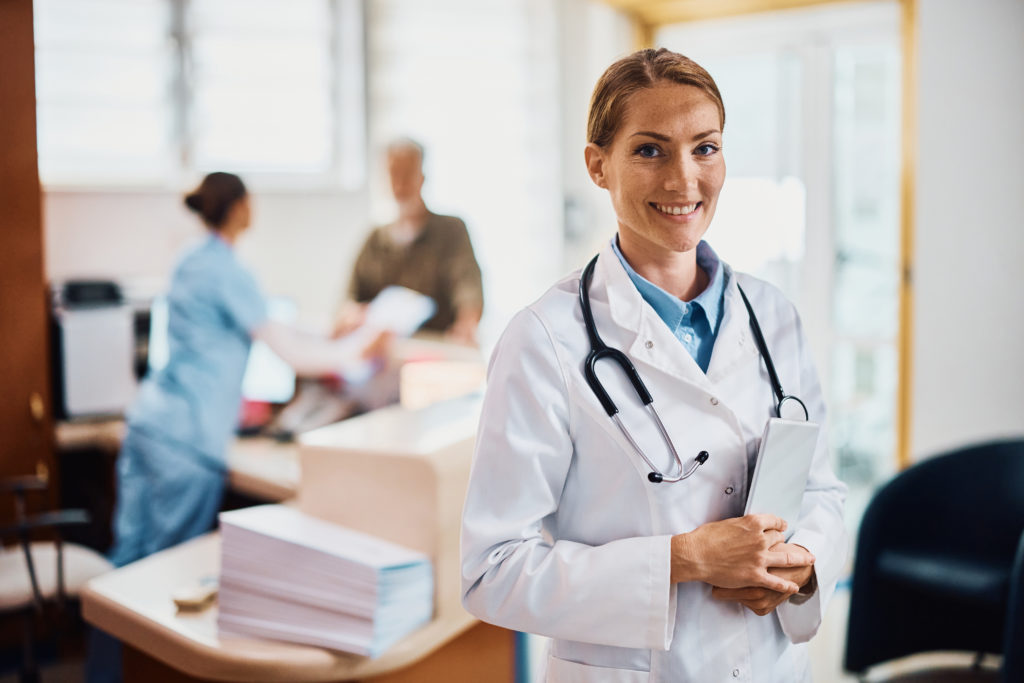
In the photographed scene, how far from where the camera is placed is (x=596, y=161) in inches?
40.3

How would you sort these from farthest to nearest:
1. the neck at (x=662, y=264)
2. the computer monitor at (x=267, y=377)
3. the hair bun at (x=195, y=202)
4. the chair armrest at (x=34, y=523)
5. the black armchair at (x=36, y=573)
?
the computer monitor at (x=267, y=377) → the hair bun at (x=195, y=202) → the black armchair at (x=36, y=573) → the chair armrest at (x=34, y=523) → the neck at (x=662, y=264)

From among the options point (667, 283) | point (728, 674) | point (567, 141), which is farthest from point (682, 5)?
point (728, 674)

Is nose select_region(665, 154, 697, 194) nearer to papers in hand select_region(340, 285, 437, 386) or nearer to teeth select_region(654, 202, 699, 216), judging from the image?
teeth select_region(654, 202, 699, 216)

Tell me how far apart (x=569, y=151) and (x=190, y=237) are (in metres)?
1.67

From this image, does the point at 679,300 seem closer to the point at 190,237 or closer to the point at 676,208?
the point at 676,208

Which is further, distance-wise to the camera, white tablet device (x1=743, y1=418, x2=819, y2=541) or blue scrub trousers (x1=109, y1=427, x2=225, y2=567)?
blue scrub trousers (x1=109, y1=427, x2=225, y2=567)

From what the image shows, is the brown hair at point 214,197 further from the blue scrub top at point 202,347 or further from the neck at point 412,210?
the neck at point 412,210

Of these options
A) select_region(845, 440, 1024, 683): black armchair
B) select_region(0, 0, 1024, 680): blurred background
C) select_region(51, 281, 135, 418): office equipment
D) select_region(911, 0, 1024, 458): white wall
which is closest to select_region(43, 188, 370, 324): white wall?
select_region(0, 0, 1024, 680): blurred background

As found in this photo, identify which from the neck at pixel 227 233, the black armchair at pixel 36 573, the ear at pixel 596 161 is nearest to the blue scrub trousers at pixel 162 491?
the black armchair at pixel 36 573

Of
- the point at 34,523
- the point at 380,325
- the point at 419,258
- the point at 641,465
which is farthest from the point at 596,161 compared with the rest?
the point at 419,258

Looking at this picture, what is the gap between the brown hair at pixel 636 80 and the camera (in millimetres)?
960

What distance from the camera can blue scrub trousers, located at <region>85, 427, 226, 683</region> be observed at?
2.73 meters

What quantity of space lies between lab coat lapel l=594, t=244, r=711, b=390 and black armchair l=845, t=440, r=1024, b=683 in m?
1.84

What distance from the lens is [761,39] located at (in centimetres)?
396
